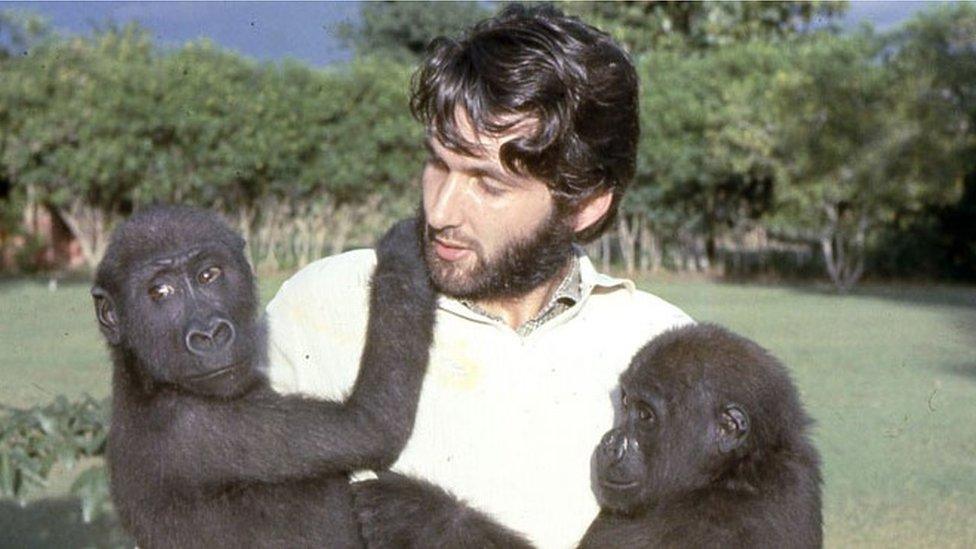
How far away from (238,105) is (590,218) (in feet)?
81.8

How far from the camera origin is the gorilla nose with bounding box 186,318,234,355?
3.65 metres

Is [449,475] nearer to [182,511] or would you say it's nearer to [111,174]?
[182,511]

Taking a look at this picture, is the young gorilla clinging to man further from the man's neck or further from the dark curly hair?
the dark curly hair

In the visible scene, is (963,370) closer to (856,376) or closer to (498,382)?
(856,376)

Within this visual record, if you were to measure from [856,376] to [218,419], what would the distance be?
52.2ft

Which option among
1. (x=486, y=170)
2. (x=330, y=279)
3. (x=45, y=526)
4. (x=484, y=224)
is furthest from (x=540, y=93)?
(x=45, y=526)

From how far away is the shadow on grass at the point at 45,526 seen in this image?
9016 mm

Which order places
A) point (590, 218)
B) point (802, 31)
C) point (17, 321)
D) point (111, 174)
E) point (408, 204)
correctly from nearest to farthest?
1. point (590, 218)
2. point (17, 321)
3. point (111, 174)
4. point (408, 204)
5. point (802, 31)

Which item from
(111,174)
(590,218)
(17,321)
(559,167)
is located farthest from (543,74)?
(111,174)

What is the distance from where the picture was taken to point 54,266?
29.4 meters

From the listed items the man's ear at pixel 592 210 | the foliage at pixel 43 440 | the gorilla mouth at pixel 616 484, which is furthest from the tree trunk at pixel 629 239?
the gorilla mouth at pixel 616 484

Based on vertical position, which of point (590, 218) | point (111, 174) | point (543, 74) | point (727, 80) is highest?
point (543, 74)

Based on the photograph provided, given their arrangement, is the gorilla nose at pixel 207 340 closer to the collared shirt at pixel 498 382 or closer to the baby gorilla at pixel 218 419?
the baby gorilla at pixel 218 419

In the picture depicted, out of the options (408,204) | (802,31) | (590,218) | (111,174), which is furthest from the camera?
(802,31)
